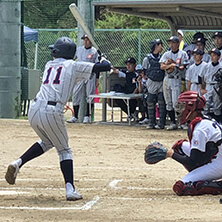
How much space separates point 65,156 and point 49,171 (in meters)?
1.96

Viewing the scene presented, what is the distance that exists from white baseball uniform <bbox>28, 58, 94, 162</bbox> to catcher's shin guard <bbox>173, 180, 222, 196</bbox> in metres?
1.16

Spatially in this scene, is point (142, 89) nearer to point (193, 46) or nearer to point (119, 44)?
point (193, 46)

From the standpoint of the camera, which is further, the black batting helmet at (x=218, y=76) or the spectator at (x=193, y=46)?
the spectator at (x=193, y=46)

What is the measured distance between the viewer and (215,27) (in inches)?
627

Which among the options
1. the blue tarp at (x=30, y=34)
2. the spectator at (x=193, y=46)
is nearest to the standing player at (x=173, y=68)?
the spectator at (x=193, y=46)

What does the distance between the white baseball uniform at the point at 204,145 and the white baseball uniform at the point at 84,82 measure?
7.57 m

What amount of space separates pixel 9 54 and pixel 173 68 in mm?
4578

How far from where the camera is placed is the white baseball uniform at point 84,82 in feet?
44.6

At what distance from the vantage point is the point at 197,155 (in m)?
6.00

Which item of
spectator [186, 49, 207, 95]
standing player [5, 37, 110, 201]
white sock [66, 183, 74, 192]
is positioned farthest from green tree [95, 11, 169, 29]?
white sock [66, 183, 74, 192]

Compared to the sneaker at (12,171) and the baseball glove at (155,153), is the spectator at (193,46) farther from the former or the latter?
the sneaker at (12,171)

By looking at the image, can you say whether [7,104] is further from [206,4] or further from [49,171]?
[49,171]

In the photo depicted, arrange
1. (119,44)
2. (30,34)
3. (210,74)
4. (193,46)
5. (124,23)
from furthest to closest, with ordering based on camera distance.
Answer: (124,23), (119,44), (30,34), (193,46), (210,74)

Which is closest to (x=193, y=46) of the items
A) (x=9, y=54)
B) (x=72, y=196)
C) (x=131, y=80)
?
(x=131, y=80)
